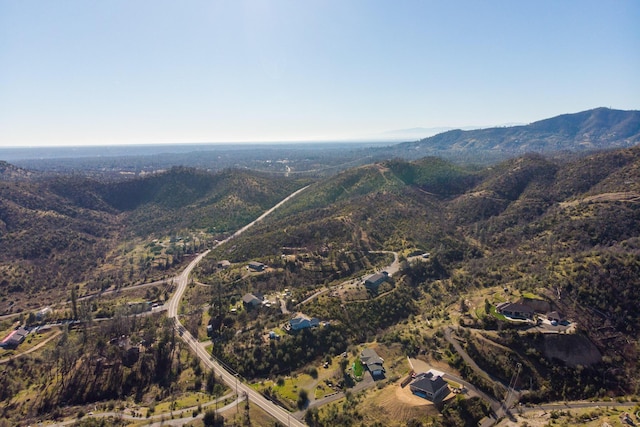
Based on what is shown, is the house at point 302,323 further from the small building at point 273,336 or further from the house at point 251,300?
the house at point 251,300

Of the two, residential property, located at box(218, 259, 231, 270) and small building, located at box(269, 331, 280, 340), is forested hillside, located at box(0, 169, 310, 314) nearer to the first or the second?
residential property, located at box(218, 259, 231, 270)

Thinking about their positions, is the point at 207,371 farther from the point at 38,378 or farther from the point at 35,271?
the point at 35,271

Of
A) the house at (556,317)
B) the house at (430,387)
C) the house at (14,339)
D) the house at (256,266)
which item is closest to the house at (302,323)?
the house at (430,387)

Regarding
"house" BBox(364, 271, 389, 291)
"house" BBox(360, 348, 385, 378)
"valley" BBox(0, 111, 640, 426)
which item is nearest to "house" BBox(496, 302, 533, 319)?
"valley" BBox(0, 111, 640, 426)

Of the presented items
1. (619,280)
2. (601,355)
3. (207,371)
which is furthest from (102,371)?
(619,280)

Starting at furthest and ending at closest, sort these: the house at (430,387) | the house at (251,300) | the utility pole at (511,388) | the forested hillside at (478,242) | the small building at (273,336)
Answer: the house at (251,300) < the small building at (273,336) < the forested hillside at (478,242) < the utility pole at (511,388) < the house at (430,387)
